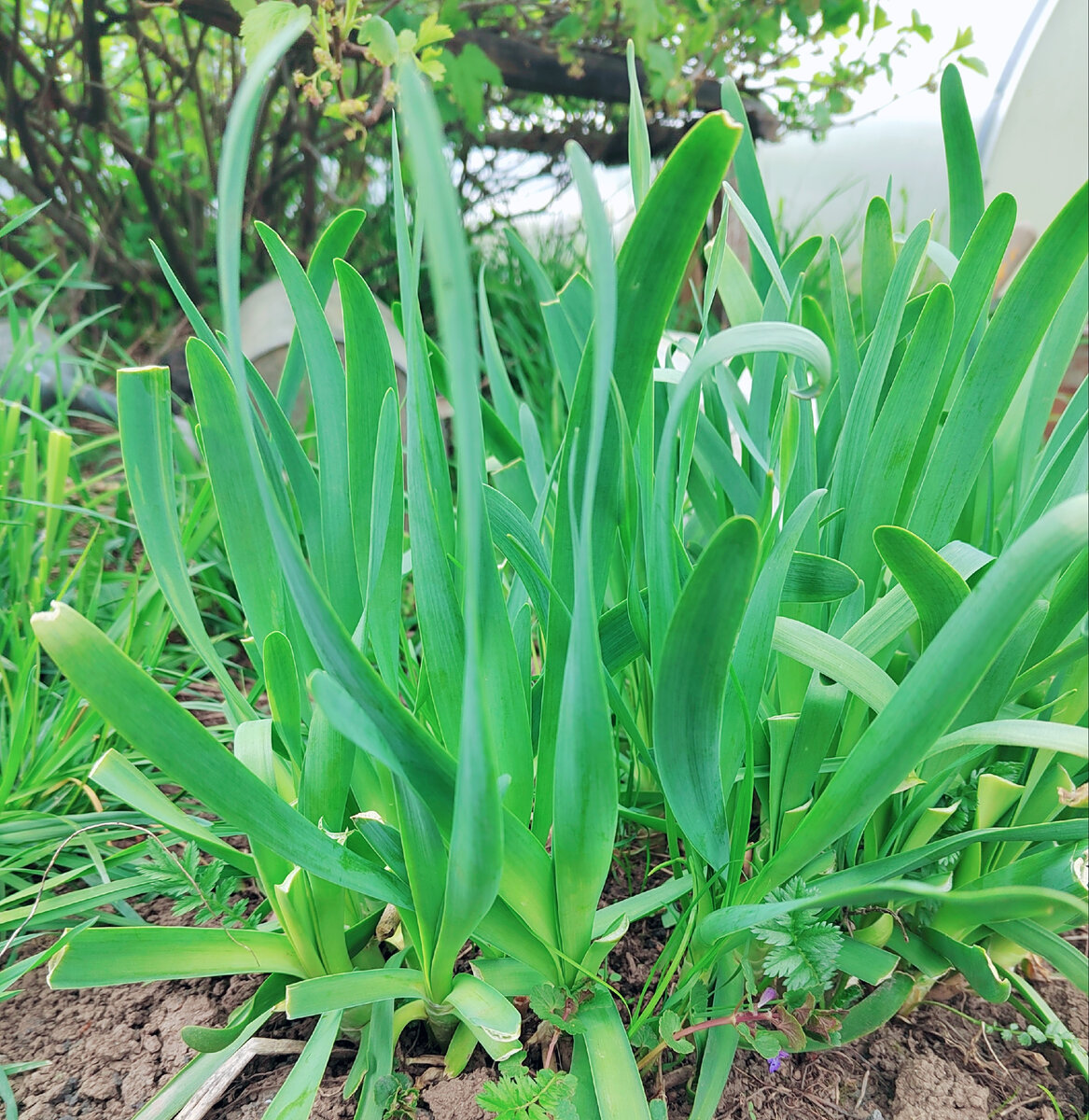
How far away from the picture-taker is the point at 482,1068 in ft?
1.76

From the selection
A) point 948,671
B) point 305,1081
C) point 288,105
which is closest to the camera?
point 948,671

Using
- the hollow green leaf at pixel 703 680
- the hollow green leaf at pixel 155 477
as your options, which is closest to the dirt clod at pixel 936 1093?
the hollow green leaf at pixel 703 680

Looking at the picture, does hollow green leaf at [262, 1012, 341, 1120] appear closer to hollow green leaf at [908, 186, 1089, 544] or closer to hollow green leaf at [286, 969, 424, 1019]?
hollow green leaf at [286, 969, 424, 1019]

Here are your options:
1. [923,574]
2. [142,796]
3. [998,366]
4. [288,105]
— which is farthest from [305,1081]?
[288,105]

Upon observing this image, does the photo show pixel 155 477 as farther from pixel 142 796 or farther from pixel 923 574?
pixel 923 574

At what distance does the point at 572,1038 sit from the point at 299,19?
0.57m

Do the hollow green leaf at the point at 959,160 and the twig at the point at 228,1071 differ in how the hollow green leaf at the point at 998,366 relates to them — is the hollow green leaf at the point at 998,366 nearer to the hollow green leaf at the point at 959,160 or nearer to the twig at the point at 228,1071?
the hollow green leaf at the point at 959,160

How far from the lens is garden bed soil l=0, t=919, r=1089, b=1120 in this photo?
0.53m

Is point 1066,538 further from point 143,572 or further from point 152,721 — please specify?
point 143,572

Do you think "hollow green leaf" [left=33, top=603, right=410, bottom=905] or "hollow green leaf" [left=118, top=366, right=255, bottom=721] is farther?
"hollow green leaf" [left=118, top=366, right=255, bottom=721]

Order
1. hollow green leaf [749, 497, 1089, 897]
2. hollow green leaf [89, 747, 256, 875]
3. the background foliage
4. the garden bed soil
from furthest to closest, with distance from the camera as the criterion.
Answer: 1. the background foliage
2. the garden bed soil
3. hollow green leaf [89, 747, 256, 875]
4. hollow green leaf [749, 497, 1089, 897]

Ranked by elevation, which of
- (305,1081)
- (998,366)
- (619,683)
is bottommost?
(305,1081)

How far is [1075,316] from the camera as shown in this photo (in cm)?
54

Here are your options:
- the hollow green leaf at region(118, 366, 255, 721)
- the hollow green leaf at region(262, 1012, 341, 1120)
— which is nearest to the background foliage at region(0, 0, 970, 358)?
the hollow green leaf at region(118, 366, 255, 721)
